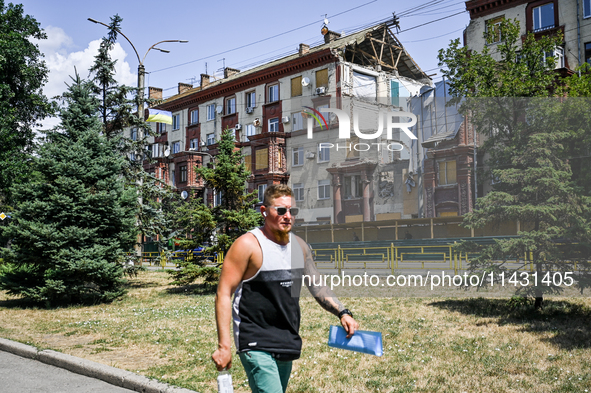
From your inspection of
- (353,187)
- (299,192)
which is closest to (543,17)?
(353,187)

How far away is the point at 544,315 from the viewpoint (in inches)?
381

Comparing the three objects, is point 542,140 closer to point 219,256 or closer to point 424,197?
point 424,197

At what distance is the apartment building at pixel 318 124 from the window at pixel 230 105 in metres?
0.10

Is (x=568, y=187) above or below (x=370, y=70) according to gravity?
below

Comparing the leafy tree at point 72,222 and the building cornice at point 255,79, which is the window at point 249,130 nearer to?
the building cornice at point 255,79

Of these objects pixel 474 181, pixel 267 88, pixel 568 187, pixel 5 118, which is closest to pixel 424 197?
pixel 474 181

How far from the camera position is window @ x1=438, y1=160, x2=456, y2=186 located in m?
5.93

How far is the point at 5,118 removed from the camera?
2702cm

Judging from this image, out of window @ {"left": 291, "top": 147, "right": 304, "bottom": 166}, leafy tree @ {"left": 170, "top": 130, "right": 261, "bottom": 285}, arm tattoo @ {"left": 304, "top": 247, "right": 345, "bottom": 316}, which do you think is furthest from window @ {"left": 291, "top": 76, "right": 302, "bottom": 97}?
arm tattoo @ {"left": 304, "top": 247, "right": 345, "bottom": 316}

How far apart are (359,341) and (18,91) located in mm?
31528

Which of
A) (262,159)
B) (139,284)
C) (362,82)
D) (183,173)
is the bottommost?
(139,284)

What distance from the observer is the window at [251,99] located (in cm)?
4728

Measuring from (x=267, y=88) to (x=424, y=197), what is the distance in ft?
135
